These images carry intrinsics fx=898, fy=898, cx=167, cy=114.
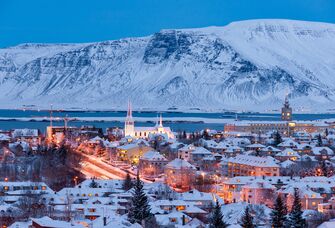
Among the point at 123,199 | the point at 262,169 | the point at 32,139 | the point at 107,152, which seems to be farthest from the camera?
the point at 32,139

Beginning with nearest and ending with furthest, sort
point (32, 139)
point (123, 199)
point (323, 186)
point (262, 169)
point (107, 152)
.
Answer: point (123, 199), point (323, 186), point (262, 169), point (107, 152), point (32, 139)

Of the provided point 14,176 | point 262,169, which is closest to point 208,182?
point 262,169

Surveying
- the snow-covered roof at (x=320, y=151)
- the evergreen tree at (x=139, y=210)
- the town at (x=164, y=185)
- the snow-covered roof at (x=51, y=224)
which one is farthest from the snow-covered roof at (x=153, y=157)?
the snow-covered roof at (x=51, y=224)

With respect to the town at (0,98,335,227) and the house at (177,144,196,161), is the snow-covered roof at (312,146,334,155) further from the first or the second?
the house at (177,144,196,161)

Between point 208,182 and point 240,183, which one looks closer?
point 240,183

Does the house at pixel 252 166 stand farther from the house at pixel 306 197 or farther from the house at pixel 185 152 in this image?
the house at pixel 306 197

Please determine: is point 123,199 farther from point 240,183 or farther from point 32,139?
point 32,139

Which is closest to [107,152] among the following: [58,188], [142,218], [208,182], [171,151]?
[171,151]

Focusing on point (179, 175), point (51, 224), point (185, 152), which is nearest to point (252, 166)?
point (179, 175)

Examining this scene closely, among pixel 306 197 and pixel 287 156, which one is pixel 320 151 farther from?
pixel 306 197
